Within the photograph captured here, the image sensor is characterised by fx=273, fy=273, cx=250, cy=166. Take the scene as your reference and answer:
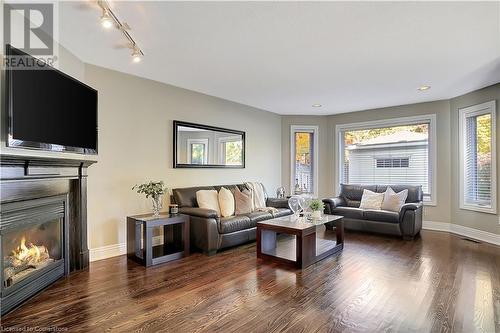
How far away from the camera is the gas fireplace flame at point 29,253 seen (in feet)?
→ 8.01

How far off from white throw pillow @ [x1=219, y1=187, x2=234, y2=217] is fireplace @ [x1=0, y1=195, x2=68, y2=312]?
2033mm

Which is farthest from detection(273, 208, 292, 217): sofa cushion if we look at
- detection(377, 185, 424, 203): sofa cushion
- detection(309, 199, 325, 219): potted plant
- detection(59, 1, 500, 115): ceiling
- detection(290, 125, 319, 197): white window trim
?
detection(377, 185, 424, 203): sofa cushion

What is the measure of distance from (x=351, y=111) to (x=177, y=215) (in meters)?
4.55

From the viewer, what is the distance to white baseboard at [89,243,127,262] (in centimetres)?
345

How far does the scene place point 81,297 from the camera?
2447 mm

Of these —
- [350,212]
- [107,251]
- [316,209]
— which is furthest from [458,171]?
[107,251]

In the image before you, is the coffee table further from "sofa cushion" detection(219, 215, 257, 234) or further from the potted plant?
"sofa cushion" detection(219, 215, 257, 234)

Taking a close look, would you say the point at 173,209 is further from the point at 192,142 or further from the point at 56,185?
the point at 56,185

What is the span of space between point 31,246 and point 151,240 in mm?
1121

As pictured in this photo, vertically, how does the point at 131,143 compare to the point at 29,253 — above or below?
above

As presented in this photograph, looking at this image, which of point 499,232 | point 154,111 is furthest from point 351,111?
point 154,111

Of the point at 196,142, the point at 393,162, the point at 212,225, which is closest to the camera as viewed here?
the point at 212,225

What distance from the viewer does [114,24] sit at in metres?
2.47

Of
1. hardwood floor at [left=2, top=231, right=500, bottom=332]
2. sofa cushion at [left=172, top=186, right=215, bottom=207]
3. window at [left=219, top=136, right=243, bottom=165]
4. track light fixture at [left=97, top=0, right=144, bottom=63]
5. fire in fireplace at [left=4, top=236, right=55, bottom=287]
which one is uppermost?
track light fixture at [left=97, top=0, right=144, bottom=63]
